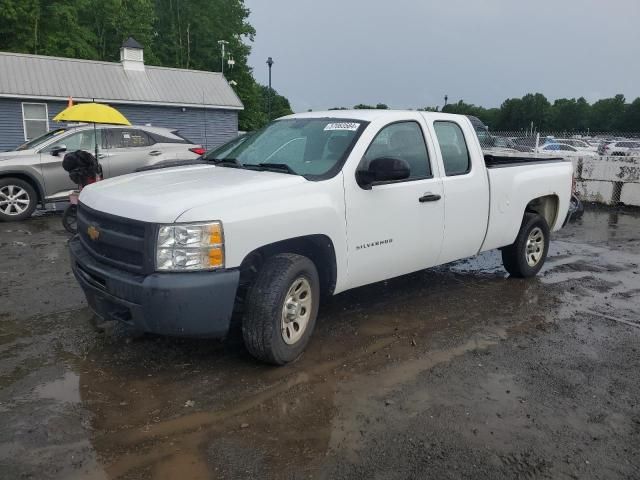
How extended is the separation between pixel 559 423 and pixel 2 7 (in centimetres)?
3134

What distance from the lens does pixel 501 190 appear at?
569 cm

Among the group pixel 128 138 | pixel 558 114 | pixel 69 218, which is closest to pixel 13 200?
pixel 69 218

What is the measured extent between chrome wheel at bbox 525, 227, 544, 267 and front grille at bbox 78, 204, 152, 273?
450 cm

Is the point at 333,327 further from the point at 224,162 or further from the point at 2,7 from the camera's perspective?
the point at 2,7

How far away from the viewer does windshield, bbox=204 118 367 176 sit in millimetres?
4383

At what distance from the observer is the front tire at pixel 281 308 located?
3.72 meters

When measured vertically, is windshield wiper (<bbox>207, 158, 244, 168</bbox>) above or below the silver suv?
above

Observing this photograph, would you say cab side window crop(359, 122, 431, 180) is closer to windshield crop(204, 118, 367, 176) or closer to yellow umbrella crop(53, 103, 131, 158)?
windshield crop(204, 118, 367, 176)

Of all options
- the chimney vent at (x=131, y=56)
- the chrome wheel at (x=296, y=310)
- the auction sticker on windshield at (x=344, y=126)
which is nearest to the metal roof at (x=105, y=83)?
the chimney vent at (x=131, y=56)

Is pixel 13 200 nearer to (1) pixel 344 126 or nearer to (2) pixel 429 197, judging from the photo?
(1) pixel 344 126

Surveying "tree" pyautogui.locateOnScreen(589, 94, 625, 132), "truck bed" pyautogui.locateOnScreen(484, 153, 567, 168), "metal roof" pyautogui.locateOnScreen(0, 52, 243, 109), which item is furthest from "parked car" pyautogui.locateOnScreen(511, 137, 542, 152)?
"tree" pyautogui.locateOnScreen(589, 94, 625, 132)

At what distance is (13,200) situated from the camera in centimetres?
977

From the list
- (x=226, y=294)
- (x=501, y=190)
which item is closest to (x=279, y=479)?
(x=226, y=294)

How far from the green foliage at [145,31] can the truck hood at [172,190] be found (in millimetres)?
28412
